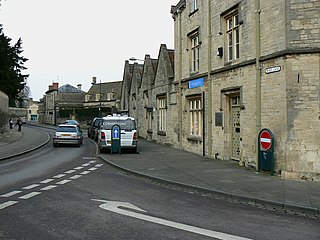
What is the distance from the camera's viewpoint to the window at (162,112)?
26016 mm

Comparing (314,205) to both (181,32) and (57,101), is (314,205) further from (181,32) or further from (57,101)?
(57,101)

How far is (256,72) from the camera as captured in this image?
44.2 ft

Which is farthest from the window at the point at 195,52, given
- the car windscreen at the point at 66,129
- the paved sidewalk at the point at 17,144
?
the car windscreen at the point at 66,129

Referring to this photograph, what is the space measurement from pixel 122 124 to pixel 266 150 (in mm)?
10389

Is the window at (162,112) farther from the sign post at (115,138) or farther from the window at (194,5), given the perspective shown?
the window at (194,5)

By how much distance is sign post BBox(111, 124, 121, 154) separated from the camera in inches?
786

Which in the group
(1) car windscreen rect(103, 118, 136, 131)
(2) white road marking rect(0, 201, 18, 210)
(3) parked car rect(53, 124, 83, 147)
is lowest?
(2) white road marking rect(0, 201, 18, 210)

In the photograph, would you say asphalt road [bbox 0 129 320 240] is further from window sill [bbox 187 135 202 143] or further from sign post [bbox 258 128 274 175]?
window sill [bbox 187 135 202 143]

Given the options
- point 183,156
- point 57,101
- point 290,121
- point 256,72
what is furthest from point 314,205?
point 57,101

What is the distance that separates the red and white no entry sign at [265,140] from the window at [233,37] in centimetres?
420

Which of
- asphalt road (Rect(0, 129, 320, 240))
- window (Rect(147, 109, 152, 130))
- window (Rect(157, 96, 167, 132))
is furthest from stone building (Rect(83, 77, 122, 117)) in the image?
asphalt road (Rect(0, 129, 320, 240))

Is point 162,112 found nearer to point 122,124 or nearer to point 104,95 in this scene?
point 122,124

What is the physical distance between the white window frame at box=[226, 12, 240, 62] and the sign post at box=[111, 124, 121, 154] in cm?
718

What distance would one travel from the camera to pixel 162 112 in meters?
26.6
